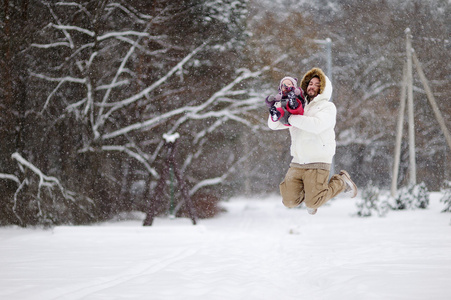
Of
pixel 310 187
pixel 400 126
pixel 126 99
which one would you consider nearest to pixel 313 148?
pixel 310 187

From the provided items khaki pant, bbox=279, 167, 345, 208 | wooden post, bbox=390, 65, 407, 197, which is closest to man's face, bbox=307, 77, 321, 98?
khaki pant, bbox=279, 167, 345, 208

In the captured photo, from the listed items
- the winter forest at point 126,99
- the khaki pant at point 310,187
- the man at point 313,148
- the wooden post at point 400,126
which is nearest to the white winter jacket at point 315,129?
the man at point 313,148

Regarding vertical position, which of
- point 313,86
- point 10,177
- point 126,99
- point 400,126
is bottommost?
point 10,177

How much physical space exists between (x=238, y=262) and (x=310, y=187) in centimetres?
566

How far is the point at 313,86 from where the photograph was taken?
5.35 meters

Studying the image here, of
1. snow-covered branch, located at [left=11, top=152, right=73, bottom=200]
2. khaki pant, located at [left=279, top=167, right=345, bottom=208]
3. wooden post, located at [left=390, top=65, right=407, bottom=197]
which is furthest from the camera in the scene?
wooden post, located at [left=390, top=65, right=407, bottom=197]

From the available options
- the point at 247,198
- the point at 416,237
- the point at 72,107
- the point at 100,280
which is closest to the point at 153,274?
the point at 100,280

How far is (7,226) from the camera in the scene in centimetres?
2142

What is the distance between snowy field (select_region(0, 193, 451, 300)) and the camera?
773 cm

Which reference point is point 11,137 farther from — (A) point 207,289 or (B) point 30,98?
(A) point 207,289

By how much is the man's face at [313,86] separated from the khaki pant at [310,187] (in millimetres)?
751

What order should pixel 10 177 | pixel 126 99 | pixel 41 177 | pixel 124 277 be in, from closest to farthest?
pixel 124 277
pixel 41 177
pixel 10 177
pixel 126 99

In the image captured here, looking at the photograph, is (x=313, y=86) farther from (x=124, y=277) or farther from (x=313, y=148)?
(x=124, y=277)

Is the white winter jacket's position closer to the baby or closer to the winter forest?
the baby
